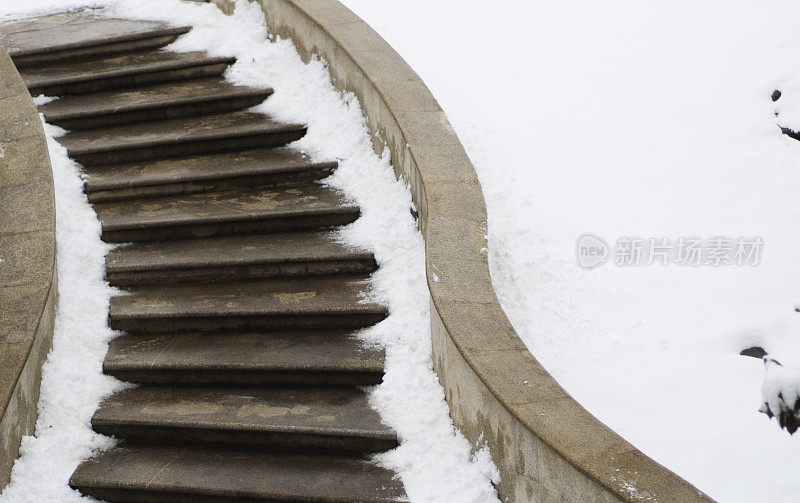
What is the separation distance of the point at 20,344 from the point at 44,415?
1.75 ft

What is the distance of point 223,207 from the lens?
215 inches

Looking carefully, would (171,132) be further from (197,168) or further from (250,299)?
(250,299)

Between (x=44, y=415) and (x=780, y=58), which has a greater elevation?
(x=780, y=58)

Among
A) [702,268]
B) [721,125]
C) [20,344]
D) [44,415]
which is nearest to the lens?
[20,344]

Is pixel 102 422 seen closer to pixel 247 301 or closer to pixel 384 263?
pixel 247 301

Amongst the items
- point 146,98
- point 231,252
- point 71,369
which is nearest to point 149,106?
point 146,98

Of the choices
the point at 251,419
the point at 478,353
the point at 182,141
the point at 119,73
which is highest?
the point at 119,73

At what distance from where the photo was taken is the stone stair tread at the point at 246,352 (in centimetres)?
438

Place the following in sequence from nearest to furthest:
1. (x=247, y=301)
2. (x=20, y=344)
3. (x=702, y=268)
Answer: (x=20, y=344) < (x=702, y=268) < (x=247, y=301)

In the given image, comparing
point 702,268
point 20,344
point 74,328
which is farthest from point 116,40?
point 702,268

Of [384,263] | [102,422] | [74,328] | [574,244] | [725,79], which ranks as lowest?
[102,422]

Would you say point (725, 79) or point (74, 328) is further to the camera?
point (725, 79)

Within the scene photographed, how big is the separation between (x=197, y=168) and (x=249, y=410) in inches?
92.7

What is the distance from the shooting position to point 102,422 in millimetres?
4254
